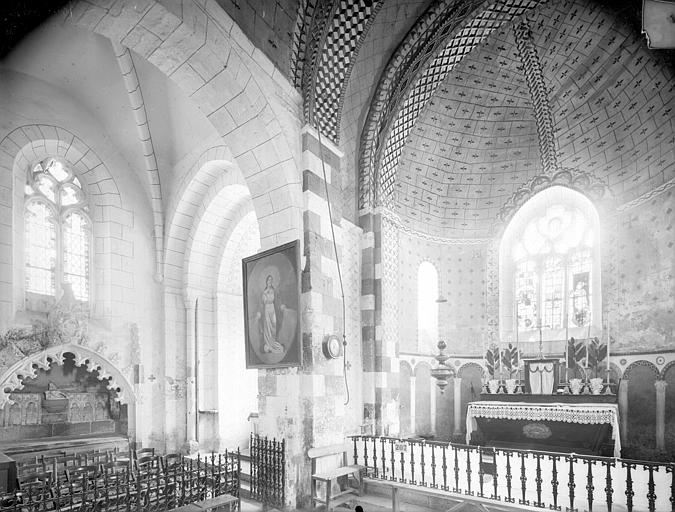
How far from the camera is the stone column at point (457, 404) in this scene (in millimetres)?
10984

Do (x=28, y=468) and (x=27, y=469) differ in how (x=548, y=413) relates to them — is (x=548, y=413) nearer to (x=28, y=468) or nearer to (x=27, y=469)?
(x=28, y=468)

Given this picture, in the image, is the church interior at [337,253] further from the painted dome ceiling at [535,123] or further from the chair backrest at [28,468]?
the chair backrest at [28,468]

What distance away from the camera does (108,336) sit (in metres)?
9.34

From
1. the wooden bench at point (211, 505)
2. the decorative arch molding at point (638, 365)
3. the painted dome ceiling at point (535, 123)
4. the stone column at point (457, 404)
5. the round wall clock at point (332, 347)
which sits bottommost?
the stone column at point (457, 404)

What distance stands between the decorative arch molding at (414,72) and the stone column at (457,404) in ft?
15.9

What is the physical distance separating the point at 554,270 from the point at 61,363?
10273mm

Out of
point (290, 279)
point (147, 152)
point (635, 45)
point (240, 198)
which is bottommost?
point (290, 279)

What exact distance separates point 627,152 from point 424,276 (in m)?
4.86

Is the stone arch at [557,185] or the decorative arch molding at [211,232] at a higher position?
the stone arch at [557,185]

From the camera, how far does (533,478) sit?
6.91 m

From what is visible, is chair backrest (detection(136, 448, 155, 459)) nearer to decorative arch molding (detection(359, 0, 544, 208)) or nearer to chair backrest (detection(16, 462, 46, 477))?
chair backrest (detection(16, 462, 46, 477))

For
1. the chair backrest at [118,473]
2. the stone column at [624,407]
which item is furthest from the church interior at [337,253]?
the chair backrest at [118,473]

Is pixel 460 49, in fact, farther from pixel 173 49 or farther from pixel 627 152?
pixel 173 49

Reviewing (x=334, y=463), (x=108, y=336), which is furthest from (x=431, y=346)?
(x=108, y=336)
